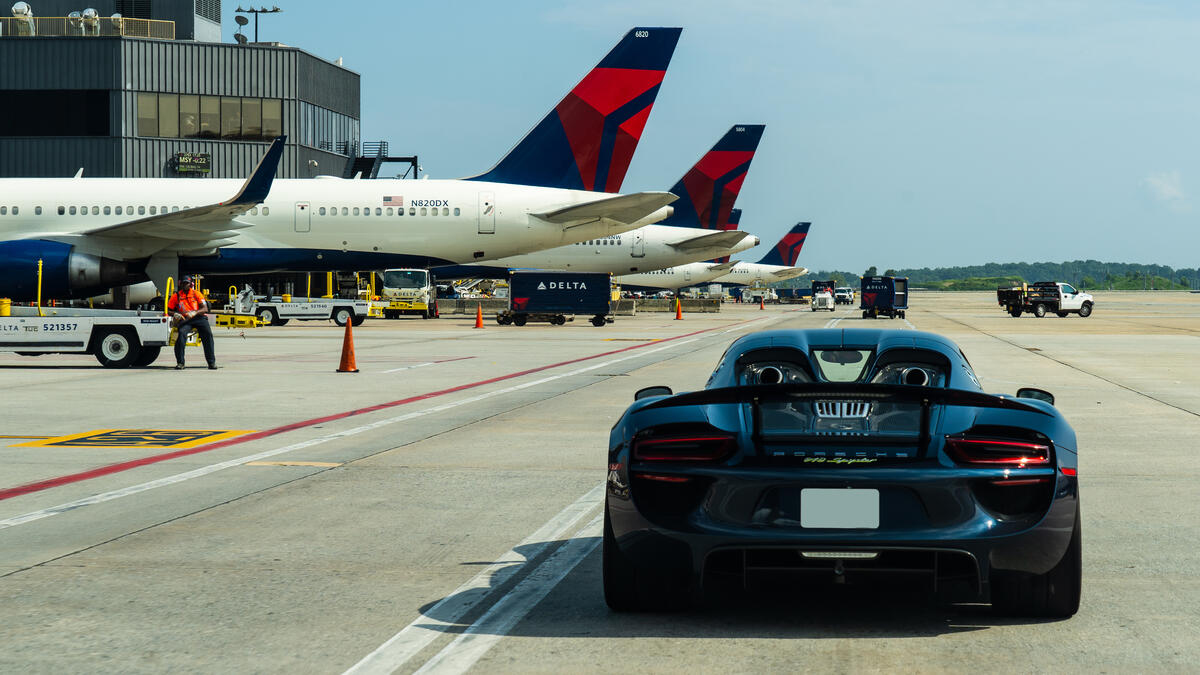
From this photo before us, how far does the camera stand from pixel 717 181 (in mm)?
66562

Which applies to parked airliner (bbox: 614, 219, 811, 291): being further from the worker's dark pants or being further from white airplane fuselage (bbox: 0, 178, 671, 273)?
the worker's dark pants

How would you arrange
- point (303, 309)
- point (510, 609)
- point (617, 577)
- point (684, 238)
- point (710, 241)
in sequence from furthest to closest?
point (684, 238) < point (710, 241) < point (303, 309) < point (510, 609) < point (617, 577)

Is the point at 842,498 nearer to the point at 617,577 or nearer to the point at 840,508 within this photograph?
the point at 840,508

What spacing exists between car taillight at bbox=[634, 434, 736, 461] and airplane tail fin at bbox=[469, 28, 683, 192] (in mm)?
39218

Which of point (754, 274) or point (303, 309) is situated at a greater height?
point (754, 274)

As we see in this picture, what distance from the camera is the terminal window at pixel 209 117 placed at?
6762 centimetres

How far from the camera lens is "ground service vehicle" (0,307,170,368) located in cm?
2308

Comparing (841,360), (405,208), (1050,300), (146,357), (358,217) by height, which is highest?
(405,208)

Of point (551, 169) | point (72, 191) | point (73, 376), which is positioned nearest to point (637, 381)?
point (73, 376)

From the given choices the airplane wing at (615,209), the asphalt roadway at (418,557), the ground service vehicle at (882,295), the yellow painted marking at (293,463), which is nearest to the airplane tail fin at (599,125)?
the airplane wing at (615,209)

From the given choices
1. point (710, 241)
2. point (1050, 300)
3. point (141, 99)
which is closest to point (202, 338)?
point (710, 241)

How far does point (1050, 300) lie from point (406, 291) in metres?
34.1

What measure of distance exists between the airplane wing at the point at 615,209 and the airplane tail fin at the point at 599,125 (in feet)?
6.57

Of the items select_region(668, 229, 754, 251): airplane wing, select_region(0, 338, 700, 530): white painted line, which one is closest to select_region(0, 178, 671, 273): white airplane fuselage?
select_region(668, 229, 754, 251): airplane wing
